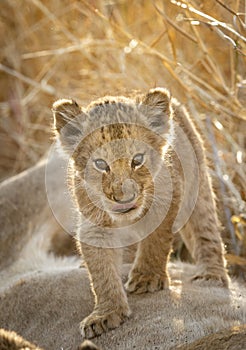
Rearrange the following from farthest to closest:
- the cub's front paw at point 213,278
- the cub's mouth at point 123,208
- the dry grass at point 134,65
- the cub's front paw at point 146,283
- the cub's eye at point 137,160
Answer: the dry grass at point 134,65
the cub's front paw at point 213,278
the cub's front paw at point 146,283
the cub's eye at point 137,160
the cub's mouth at point 123,208

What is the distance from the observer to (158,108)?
11.7 feet

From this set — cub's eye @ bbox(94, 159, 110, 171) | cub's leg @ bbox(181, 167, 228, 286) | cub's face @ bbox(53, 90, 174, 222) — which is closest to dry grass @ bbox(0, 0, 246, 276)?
cub's leg @ bbox(181, 167, 228, 286)

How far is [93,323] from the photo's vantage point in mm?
3279

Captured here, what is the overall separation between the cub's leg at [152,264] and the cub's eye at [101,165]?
1.38 ft

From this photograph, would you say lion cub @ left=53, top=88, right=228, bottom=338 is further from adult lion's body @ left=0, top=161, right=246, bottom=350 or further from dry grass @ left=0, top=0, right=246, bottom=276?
dry grass @ left=0, top=0, right=246, bottom=276

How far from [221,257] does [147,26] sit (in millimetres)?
2775

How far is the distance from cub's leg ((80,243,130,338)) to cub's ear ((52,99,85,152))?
1.49 ft

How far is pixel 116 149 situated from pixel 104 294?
583 mm

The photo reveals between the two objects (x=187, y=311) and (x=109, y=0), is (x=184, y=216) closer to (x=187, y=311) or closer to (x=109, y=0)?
(x=187, y=311)

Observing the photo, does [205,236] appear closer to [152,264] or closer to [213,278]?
[213,278]

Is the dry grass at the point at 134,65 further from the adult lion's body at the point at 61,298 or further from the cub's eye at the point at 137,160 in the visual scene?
the adult lion's body at the point at 61,298

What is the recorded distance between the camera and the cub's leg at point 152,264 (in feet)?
11.7

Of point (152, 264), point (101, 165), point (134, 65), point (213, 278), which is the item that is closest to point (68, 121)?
point (101, 165)

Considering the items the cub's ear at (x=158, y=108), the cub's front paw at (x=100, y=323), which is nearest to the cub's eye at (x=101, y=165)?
the cub's ear at (x=158, y=108)
